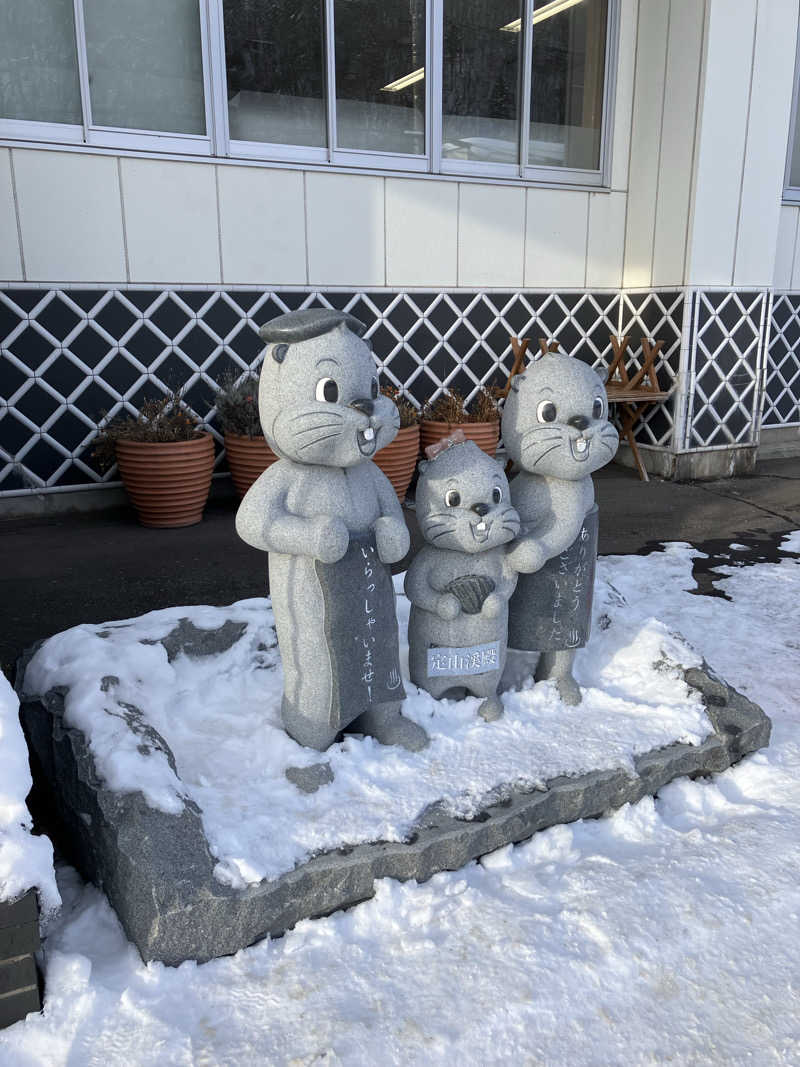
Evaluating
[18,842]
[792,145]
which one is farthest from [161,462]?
[792,145]

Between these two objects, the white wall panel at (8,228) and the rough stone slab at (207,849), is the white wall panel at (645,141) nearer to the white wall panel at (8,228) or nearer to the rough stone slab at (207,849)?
the white wall panel at (8,228)

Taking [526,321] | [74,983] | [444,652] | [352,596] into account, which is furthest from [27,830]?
[526,321]

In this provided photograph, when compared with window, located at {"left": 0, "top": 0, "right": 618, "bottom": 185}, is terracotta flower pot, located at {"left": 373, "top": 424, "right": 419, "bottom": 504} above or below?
below

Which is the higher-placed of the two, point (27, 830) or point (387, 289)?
point (387, 289)

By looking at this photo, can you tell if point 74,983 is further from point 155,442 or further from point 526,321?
point 526,321

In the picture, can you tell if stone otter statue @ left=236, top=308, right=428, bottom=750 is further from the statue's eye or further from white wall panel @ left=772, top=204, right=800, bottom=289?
white wall panel @ left=772, top=204, right=800, bottom=289

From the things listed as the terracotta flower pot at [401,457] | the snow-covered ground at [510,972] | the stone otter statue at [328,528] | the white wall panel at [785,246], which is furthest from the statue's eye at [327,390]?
the white wall panel at [785,246]

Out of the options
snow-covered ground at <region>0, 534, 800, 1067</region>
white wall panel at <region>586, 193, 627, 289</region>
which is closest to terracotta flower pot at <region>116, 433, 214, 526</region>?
snow-covered ground at <region>0, 534, 800, 1067</region>

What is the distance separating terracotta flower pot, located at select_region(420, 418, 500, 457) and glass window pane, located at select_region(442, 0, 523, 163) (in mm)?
1857

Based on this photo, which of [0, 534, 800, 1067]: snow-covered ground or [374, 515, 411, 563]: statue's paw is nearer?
[0, 534, 800, 1067]: snow-covered ground

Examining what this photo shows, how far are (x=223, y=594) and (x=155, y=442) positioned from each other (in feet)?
4.33

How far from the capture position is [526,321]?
242 inches

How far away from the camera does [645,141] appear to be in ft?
19.8

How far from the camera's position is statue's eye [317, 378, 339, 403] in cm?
200
